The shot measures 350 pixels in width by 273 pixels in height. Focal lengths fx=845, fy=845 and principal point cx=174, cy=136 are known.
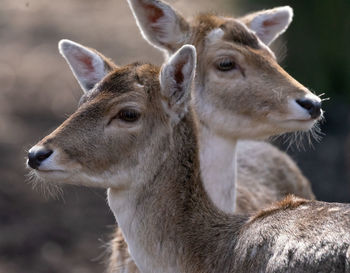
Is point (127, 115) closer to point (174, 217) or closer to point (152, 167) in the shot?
point (152, 167)

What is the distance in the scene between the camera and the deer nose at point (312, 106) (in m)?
5.82

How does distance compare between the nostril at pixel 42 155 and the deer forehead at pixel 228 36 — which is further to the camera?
the deer forehead at pixel 228 36

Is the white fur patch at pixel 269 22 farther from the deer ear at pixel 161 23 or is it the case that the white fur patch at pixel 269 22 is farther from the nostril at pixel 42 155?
the nostril at pixel 42 155

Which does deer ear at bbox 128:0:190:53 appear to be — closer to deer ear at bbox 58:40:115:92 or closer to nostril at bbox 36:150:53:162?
deer ear at bbox 58:40:115:92

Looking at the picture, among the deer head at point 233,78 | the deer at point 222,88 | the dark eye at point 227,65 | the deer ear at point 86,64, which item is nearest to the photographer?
the deer ear at point 86,64

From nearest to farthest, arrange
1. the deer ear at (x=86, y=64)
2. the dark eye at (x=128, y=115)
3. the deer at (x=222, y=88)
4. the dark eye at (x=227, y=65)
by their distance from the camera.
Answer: the dark eye at (x=128, y=115), the deer ear at (x=86, y=64), the deer at (x=222, y=88), the dark eye at (x=227, y=65)

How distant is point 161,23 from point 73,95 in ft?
20.4

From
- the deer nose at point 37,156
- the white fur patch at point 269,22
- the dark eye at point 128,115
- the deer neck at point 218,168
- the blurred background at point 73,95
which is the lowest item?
the blurred background at point 73,95

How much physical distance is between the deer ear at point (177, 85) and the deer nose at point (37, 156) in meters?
0.82

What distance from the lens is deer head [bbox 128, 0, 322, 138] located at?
5.98 meters

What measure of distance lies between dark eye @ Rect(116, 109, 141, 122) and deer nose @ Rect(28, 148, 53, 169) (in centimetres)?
51

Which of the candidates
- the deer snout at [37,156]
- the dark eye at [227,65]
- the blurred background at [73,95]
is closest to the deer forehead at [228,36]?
the dark eye at [227,65]

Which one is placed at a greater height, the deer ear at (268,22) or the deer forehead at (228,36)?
the deer forehead at (228,36)

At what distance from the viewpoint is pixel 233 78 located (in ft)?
20.5
